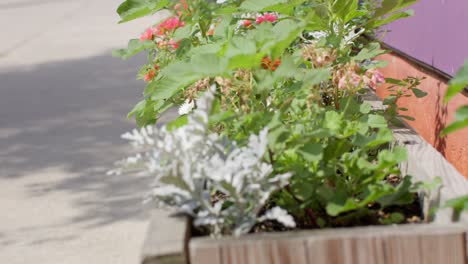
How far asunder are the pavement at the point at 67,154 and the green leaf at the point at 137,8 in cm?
170

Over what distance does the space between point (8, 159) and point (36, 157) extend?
0.77 ft

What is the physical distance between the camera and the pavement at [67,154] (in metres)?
4.51

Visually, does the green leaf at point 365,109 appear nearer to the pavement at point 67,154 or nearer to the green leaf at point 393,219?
the green leaf at point 393,219

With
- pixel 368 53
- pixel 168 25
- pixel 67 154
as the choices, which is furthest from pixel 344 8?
pixel 67 154

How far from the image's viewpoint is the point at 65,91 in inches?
356

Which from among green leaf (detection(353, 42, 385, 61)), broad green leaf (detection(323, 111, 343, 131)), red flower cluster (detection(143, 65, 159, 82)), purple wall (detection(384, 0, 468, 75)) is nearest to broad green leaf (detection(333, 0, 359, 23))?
green leaf (detection(353, 42, 385, 61))

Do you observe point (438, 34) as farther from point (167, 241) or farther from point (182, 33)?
point (167, 241)

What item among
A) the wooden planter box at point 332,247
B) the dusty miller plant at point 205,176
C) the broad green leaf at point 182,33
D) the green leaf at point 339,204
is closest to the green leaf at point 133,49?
the broad green leaf at point 182,33

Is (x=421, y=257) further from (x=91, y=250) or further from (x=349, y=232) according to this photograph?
(x=91, y=250)

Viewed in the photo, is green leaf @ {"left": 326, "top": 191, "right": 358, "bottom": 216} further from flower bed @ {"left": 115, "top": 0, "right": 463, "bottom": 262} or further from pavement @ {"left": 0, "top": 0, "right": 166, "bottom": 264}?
pavement @ {"left": 0, "top": 0, "right": 166, "bottom": 264}

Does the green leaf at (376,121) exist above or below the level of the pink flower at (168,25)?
below

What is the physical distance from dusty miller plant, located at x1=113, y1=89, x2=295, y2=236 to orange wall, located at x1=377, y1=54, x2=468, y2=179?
1.05m

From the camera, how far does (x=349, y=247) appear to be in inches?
65.4

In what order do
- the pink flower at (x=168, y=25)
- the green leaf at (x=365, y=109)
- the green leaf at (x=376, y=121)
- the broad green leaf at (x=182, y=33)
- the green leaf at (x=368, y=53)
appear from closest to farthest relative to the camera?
1. the green leaf at (x=376, y=121)
2. the green leaf at (x=365, y=109)
3. the green leaf at (x=368, y=53)
4. the broad green leaf at (x=182, y=33)
5. the pink flower at (x=168, y=25)
